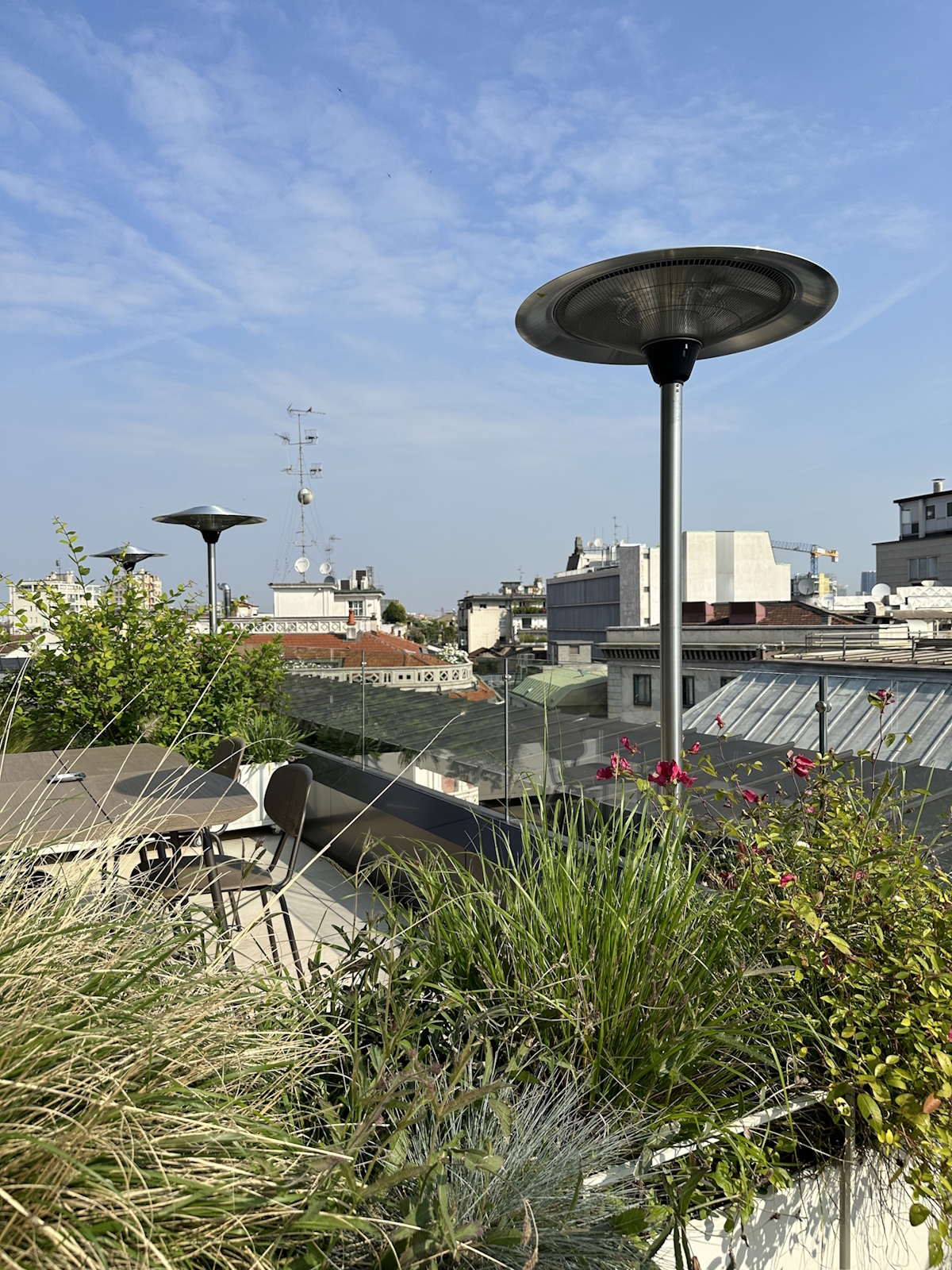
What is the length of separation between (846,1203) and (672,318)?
2.16m

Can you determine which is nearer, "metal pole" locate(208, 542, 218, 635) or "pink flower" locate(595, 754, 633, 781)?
"pink flower" locate(595, 754, 633, 781)

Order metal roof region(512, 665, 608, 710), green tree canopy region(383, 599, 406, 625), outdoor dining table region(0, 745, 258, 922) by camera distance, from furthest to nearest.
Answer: green tree canopy region(383, 599, 406, 625) → metal roof region(512, 665, 608, 710) → outdoor dining table region(0, 745, 258, 922)

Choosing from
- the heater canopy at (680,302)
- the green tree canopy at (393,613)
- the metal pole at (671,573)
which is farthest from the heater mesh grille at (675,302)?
the green tree canopy at (393,613)

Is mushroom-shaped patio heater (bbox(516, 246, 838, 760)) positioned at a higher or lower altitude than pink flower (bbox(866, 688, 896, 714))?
higher

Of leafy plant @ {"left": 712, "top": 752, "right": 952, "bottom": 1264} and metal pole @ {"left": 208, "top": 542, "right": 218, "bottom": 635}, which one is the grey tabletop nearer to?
leafy plant @ {"left": 712, "top": 752, "right": 952, "bottom": 1264}

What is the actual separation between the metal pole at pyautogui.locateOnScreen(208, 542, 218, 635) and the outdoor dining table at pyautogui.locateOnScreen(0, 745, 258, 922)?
2576 mm

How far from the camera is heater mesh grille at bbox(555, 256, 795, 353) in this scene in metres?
2.14

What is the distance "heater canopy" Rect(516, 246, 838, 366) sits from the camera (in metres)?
2.10

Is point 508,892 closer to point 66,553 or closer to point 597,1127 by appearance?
point 597,1127

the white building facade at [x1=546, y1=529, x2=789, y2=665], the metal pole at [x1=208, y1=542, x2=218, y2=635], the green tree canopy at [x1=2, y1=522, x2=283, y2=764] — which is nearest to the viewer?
the green tree canopy at [x1=2, y1=522, x2=283, y2=764]

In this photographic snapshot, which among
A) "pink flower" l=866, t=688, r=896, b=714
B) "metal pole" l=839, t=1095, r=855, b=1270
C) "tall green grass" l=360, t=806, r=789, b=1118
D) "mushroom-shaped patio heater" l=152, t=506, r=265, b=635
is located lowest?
"metal pole" l=839, t=1095, r=855, b=1270

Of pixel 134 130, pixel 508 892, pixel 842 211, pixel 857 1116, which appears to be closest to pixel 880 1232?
pixel 857 1116

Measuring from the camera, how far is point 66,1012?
42.2 inches

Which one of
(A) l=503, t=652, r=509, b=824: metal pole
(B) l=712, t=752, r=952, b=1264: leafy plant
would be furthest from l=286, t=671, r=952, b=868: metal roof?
(B) l=712, t=752, r=952, b=1264: leafy plant
